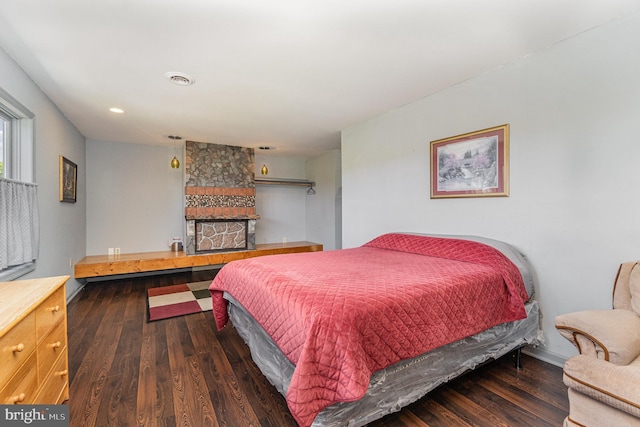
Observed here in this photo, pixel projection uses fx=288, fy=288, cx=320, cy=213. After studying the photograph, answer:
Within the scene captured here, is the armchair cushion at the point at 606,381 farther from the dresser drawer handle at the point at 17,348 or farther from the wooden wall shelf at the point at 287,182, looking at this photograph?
the wooden wall shelf at the point at 287,182

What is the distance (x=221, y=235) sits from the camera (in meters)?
5.25

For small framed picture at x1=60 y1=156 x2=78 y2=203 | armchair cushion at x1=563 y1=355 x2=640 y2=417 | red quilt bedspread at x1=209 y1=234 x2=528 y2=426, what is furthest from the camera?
small framed picture at x1=60 y1=156 x2=78 y2=203

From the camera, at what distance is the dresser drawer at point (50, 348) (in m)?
1.31

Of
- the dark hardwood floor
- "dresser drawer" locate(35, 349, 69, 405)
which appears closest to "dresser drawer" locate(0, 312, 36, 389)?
"dresser drawer" locate(35, 349, 69, 405)

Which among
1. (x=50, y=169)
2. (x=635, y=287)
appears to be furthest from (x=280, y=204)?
(x=635, y=287)

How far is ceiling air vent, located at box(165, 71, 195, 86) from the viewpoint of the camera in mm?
2451

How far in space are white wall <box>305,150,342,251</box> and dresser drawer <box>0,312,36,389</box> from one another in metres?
4.64

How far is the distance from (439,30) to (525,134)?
108cm

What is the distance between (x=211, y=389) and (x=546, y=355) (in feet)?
7.92

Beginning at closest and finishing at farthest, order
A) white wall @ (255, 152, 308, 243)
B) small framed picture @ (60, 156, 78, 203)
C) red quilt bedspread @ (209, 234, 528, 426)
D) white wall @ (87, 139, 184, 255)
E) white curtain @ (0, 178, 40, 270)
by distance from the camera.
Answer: red quilt bedspread @ (209, 234, 528, 426) < white curtain @ (0, 178, 40, 270) < small framed picture @ (60, 156, 78, 203) < white wall @ (87, 139, 184, 255) < white wall @ (255, 152, 308, 243)

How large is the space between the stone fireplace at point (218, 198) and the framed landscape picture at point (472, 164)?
3.60m

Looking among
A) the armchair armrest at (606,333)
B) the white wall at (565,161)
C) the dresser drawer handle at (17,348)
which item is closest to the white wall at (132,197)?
the dresser drawer handle at (17,348)

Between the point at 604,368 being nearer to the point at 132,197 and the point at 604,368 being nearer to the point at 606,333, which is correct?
the point at 606,333

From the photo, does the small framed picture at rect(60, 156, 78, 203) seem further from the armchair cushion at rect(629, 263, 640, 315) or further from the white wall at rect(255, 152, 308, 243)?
the armchair cushion at rect(629, 263, 640, 315)
